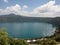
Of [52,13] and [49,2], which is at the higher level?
[49,2]

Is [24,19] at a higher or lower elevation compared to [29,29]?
higher

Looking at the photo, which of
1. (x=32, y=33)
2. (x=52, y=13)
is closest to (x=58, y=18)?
(x=52, y=13)

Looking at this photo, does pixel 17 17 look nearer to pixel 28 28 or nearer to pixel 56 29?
pixel 28 28

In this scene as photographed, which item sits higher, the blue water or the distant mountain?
the distant mountain

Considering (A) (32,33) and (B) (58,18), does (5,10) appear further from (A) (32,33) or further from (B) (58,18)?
(B) (58,18)

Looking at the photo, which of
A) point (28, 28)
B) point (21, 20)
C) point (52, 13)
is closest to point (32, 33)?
point (28, 28)

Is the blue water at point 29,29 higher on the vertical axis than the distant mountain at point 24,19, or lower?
lower

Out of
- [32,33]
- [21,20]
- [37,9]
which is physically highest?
[37,9]
